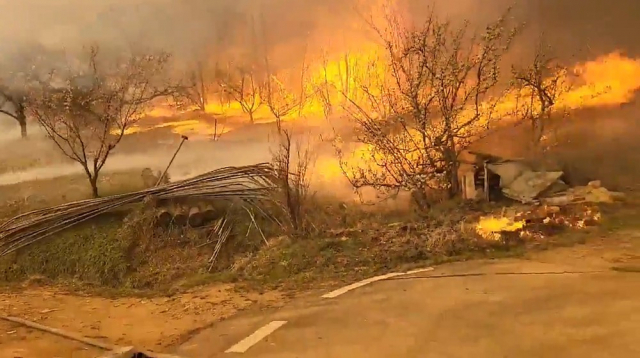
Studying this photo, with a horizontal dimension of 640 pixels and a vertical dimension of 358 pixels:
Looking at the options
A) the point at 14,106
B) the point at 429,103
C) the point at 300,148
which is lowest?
the point at 300,148

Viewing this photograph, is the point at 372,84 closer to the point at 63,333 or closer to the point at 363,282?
the point at 363,282

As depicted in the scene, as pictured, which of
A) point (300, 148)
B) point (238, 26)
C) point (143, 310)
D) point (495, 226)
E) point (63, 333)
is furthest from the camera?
point (238, 26)

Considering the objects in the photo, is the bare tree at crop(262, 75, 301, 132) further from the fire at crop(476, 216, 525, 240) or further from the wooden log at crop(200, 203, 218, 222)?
the fire at crop(476, 216, 525, 240)

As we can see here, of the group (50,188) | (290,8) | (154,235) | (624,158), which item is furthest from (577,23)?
(50,188)

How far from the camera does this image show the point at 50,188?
765cm

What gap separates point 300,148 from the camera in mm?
7035

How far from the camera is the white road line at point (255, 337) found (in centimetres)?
378

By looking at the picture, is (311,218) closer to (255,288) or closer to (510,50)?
(255,288)

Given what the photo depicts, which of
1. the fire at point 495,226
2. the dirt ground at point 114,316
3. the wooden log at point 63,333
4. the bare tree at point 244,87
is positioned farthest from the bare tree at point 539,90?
the wooden log at point 63,333

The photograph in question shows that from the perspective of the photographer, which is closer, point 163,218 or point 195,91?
point 163,218

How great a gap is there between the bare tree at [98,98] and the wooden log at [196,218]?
144 centimetres

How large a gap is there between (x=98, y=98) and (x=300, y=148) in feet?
8.41

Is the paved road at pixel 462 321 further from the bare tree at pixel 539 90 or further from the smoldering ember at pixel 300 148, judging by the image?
the bare tree at pixel 539 90

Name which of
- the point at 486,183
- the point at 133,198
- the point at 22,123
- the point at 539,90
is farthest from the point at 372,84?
the point at 22,123
